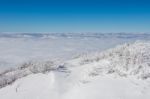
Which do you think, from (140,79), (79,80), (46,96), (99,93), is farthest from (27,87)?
(140,79)

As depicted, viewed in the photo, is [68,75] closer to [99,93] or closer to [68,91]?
[68,91]

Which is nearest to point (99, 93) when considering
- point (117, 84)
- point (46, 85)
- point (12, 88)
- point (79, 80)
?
point (117, 84)

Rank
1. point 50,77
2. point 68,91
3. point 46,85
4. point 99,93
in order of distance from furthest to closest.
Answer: point 50,77 < point 46,85 < point 68,91 < point 99,93

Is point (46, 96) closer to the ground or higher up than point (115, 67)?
closer to the ground

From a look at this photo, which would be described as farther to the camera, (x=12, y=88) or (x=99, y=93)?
(x=12, y=88)

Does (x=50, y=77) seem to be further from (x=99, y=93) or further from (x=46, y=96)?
(x=99, y=93)

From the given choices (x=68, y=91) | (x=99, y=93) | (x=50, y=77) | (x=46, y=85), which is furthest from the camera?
(x=50, y=77)
